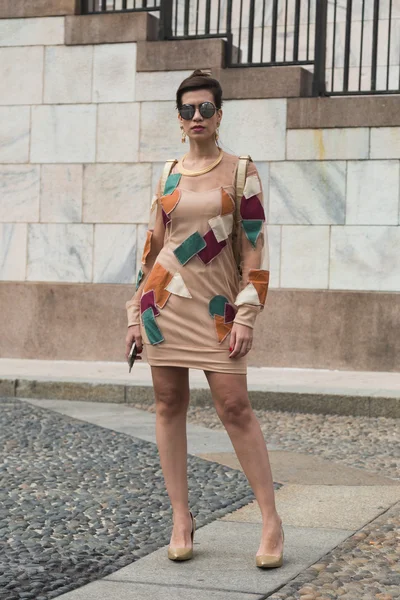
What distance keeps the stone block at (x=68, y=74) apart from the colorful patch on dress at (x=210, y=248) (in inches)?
320

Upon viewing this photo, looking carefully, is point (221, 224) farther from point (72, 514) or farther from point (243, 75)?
point (243, 75)

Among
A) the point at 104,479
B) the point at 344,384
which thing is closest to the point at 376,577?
the point at 104,479

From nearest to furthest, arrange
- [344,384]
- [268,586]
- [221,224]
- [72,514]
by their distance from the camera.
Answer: [268,586] < [221,224] < [72,514] < [344,384]

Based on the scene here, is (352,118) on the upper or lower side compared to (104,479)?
upper

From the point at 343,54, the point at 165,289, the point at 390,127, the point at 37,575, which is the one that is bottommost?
the point at 37,575

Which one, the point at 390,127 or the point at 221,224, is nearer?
the point at 221,224

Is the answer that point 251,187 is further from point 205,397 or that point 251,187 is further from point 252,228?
point 205,397

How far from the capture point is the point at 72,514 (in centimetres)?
543

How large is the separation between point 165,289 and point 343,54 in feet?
28.7

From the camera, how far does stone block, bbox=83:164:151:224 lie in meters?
12.0

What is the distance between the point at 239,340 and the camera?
4.38 meters

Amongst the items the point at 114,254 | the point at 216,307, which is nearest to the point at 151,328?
the point at 216,307

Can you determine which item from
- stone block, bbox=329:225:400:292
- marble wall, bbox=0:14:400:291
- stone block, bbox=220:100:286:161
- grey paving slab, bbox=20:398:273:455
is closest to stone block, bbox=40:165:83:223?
marble wall, bbox=0:14:400:291

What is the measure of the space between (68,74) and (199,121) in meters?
8.23
